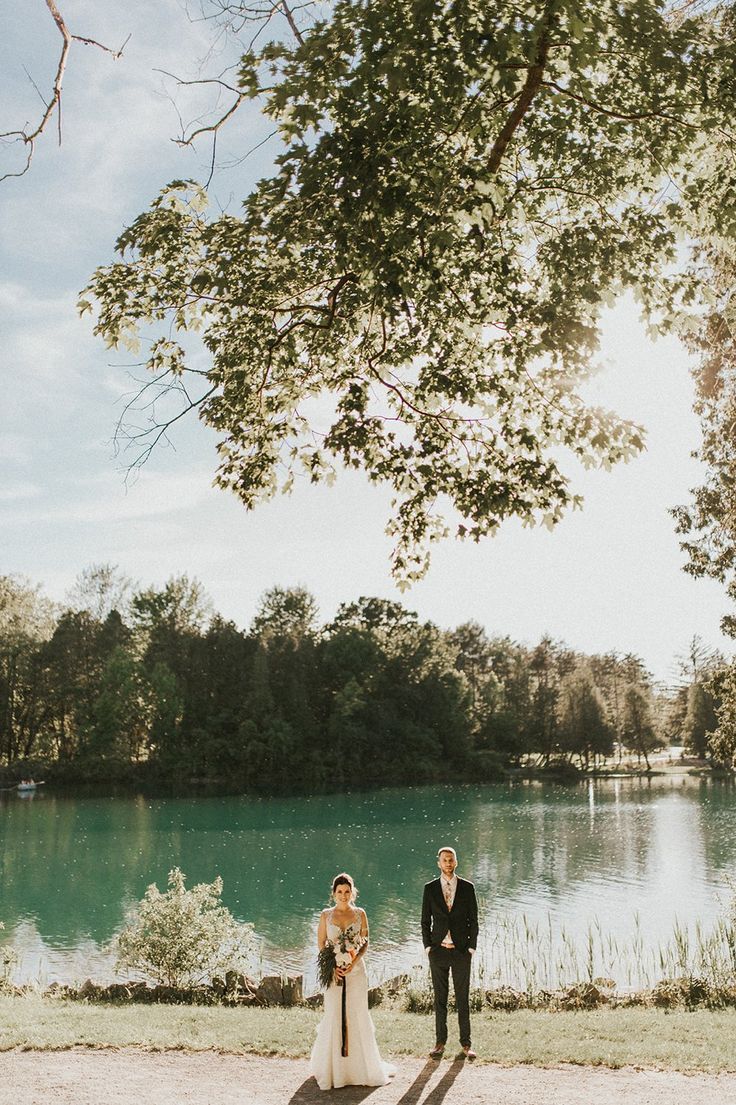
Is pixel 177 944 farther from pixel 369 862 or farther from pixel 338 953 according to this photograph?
pixel 369 862

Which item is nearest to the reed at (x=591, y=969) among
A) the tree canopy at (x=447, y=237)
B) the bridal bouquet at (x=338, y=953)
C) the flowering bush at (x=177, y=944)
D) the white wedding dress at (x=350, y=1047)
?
the flowering bush at (x=177, y=944)

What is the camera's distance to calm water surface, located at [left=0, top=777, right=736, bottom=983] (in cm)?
1906

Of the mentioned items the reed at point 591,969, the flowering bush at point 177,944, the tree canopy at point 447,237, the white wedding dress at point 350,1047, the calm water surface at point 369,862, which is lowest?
the calm water surface at point 369,862

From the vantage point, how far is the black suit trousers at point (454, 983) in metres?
7.27

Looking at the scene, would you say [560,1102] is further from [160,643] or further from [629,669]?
[629,669]

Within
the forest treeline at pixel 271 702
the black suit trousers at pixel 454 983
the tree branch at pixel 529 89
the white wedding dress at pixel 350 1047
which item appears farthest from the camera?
the forest treeline at pixel 271 702

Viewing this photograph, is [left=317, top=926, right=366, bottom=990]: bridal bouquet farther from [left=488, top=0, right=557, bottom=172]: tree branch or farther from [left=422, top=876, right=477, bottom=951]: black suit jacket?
[left=488, top=0, right=557, bottom=172]: tree branch

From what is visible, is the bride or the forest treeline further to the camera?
the forest treeline

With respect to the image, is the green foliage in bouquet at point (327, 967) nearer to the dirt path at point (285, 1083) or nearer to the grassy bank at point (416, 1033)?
the dirt path at point (285, 1083)

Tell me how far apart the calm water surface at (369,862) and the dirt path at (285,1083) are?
619cm

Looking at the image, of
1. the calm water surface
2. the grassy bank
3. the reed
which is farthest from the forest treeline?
the grassy bank

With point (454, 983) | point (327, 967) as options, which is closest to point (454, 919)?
point (454, 983)

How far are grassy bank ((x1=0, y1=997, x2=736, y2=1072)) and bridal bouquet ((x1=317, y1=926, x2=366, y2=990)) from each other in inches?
54.5

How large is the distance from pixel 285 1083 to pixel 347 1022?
70cm
